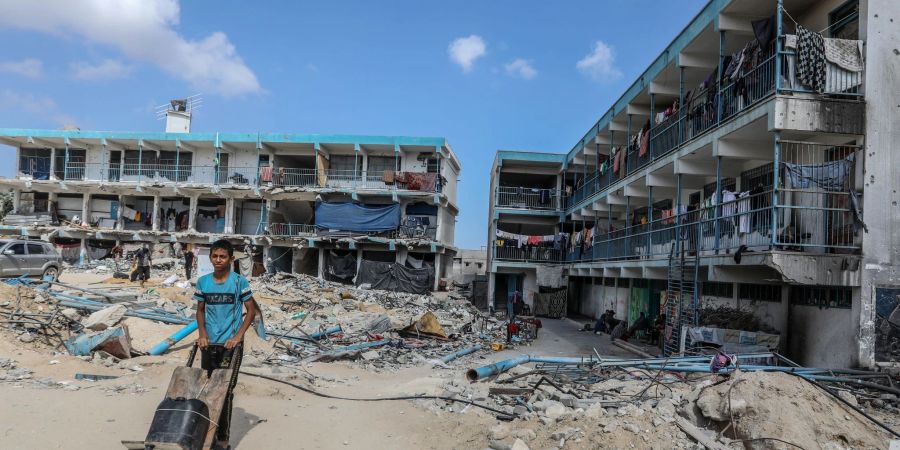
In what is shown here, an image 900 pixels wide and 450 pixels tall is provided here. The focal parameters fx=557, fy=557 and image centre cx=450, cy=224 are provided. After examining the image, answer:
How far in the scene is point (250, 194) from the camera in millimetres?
33875

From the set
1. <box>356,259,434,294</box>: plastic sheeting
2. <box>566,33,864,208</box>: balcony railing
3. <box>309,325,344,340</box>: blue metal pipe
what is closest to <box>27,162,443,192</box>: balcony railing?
<box>356,259,434,294</box>: plastic sheeting

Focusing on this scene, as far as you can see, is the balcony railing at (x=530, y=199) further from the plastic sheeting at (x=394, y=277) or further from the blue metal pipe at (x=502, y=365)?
the blue metal pipe at (x=502, y=365)

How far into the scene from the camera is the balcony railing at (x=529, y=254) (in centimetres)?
2981

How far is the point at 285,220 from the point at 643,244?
2432cm

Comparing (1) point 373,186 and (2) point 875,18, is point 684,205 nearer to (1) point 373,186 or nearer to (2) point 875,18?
(2) point 875,18

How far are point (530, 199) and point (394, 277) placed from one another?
29.3 feet

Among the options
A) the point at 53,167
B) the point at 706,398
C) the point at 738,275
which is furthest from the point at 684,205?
the point at 53,167


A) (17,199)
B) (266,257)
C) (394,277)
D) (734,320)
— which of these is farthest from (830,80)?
(17,199)

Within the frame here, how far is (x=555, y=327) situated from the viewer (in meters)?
24.1

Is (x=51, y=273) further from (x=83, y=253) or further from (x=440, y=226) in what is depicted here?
(x=440, y=226)

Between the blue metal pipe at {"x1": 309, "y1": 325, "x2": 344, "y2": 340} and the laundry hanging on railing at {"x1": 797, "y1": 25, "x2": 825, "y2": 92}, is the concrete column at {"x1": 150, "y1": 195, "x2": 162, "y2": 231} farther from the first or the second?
the laundry hanging on railing at {"x1": 797, "y1": 25, "x2": 825, "y2": 92}

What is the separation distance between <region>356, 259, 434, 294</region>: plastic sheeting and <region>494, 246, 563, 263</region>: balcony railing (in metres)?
4.22

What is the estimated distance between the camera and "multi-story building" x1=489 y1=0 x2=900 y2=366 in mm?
10352

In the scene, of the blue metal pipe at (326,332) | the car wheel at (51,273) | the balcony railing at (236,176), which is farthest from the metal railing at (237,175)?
the blue metal pipe at (326,332)
